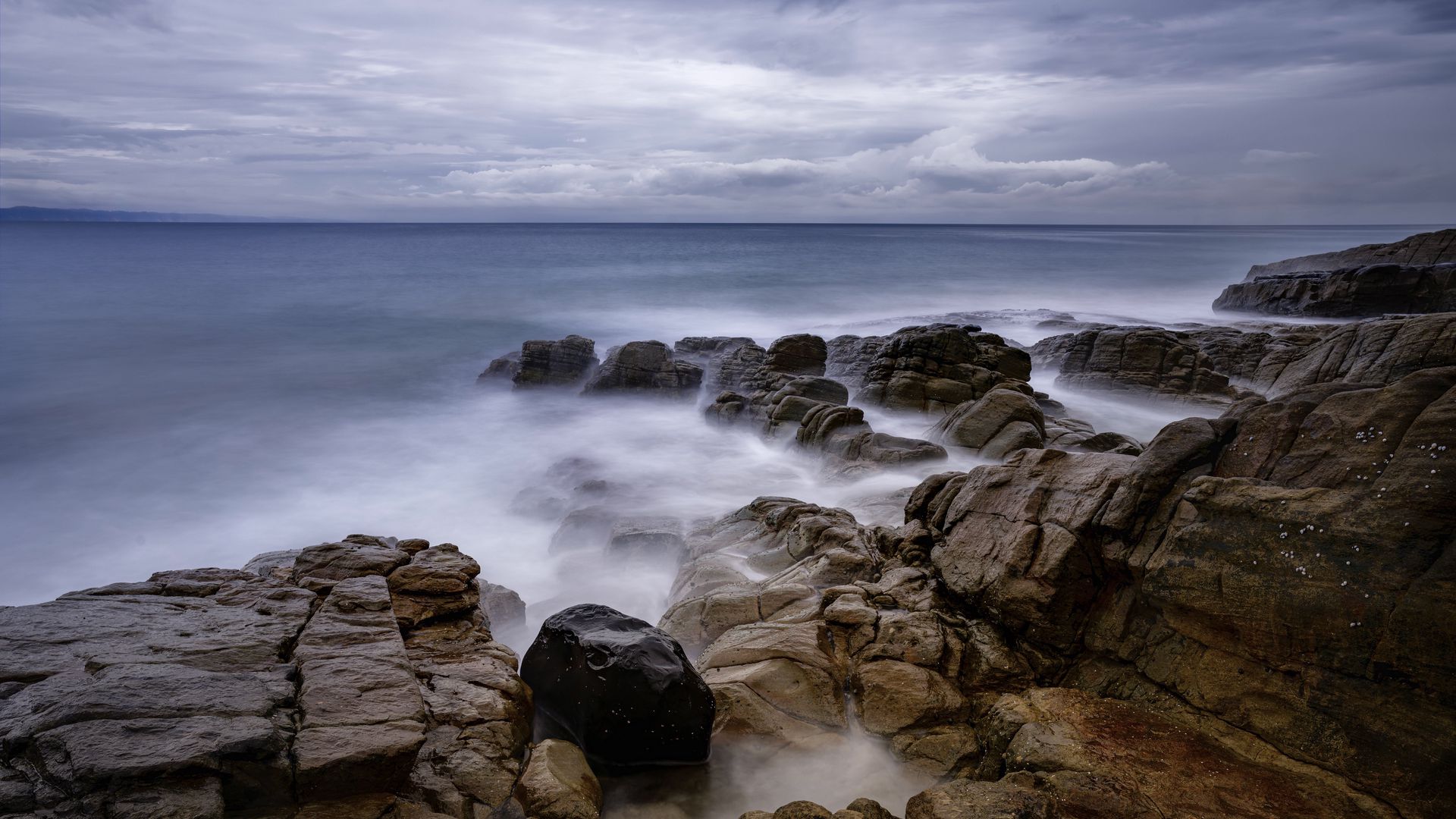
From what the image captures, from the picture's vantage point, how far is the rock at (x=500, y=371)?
83.8 feet

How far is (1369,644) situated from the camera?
4656 mm

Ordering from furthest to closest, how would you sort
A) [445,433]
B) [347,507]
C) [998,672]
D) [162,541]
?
[445,433] < [347,507] < [162,541] < [998,672]

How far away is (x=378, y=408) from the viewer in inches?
920

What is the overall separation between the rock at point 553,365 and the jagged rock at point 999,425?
1369 centimetres

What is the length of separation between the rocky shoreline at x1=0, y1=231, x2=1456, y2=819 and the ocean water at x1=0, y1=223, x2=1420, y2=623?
3.66 meters

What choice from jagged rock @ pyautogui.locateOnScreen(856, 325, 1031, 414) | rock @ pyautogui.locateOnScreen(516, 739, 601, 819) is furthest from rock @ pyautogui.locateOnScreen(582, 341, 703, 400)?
rock @ pyautogui.locateOnScreen(516, 739, 601, 819)

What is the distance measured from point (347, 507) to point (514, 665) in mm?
10787

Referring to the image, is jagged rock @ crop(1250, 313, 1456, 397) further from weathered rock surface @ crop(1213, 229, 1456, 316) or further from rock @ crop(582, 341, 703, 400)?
weathered rock surface @ crop(1213, 229, 1456, 316)

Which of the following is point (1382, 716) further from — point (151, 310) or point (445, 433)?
point (151, 310)

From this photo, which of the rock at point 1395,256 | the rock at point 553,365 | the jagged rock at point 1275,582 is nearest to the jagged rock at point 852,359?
the rock at point 553,365

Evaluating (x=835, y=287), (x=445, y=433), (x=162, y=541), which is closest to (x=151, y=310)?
(x=445, y=433)

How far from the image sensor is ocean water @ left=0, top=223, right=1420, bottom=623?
13930 millimetres

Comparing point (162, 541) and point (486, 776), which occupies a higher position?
point (486, 776)

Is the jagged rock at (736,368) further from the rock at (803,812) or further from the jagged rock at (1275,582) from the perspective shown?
the rock at (803,812)
